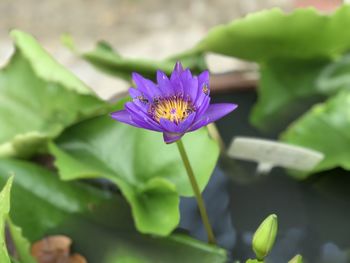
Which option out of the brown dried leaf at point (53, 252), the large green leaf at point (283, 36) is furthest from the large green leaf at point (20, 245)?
the large green leaf at point (283, 36)

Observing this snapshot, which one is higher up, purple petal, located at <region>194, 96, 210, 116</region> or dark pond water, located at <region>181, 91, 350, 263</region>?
purple petal, located at <region>194, 96, 210, 116</region>

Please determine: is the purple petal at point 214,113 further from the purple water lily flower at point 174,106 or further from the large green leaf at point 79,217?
the large green leaf at point 79,217

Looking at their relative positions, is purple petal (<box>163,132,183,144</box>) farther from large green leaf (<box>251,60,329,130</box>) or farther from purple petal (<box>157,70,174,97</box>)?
large green leaf (<box>251,60,329,130</box>)

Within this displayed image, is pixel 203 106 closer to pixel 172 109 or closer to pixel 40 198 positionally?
pixel 172 109

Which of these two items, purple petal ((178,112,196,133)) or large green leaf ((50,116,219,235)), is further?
large green leaf ((50,116,219,235))

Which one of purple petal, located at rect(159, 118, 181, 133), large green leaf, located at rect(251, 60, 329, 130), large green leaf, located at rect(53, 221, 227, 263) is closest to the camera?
purple petal, located at rect(159, 118, 181, 133)

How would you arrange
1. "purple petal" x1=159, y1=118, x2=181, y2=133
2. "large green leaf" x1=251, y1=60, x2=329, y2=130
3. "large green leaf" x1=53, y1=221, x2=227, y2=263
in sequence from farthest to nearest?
"large green leaf" x1=251, y1=60, x2=329, y2=130 < "large green leaf" x1=53, y1=221, x2=227, y2=263 < "purple petal" x1=159, y1=118, x2=181, y2=133

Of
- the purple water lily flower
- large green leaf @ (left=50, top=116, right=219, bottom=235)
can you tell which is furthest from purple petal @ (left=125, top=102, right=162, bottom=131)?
large green leaf @ (left=50, top=116, right=219, bottom=235)
